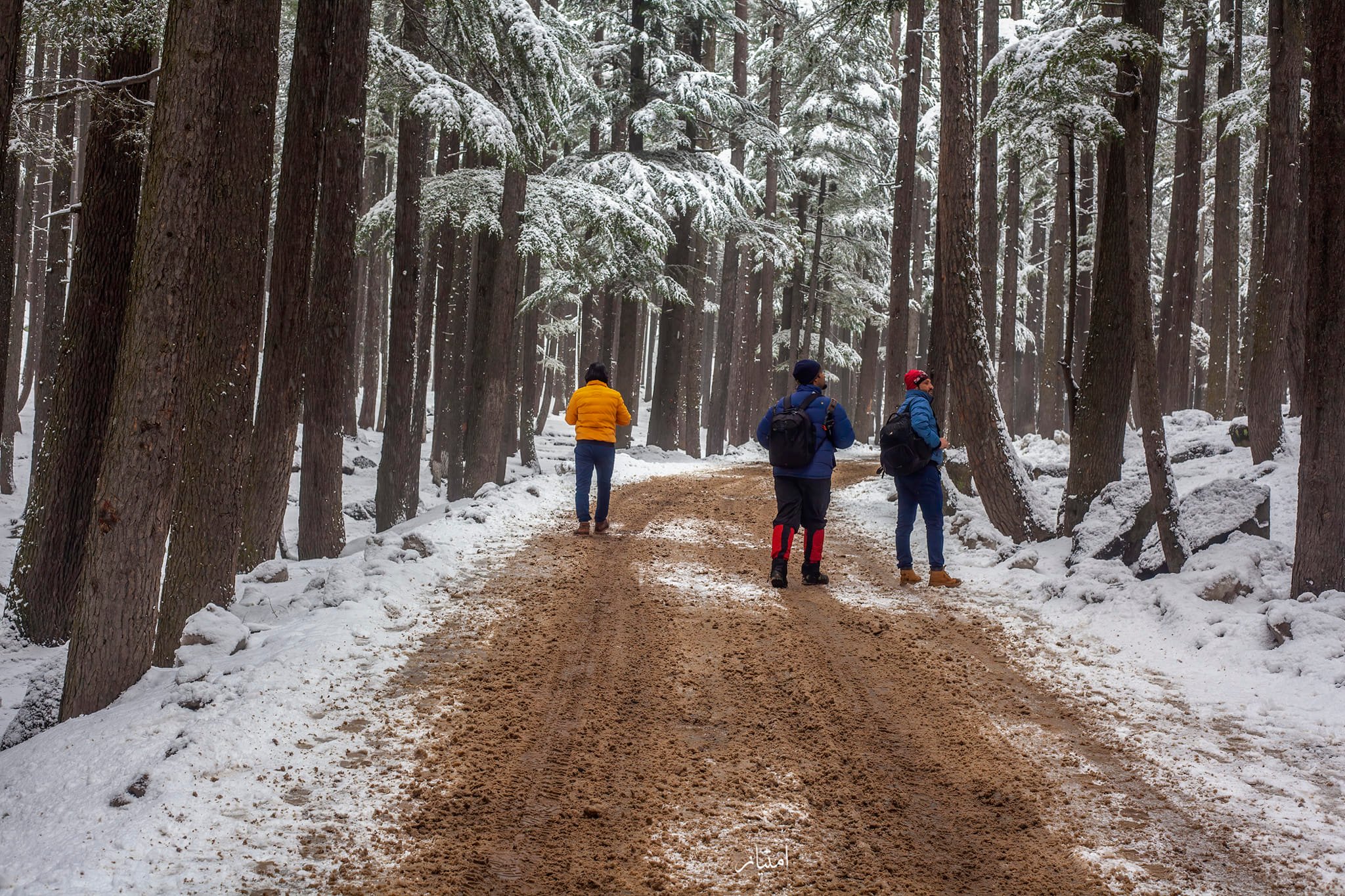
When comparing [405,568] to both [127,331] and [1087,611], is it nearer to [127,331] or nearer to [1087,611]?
[127,331]

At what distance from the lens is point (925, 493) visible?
8.95 meters

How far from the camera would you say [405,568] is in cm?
805

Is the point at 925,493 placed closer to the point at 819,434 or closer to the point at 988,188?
the point at 819,434

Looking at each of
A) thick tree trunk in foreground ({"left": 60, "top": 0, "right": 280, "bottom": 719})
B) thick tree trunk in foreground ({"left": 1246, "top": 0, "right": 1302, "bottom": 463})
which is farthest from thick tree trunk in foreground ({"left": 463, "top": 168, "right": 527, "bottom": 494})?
thick tree trunk in foreground ({"left": 1246, "top": 0, "right": 1302, "bottom": 463})

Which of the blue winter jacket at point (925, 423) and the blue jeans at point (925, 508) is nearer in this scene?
the blue winter jacket at point (925, 423)

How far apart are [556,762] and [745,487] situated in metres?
12.4

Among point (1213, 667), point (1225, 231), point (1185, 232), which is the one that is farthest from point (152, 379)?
point (1225, 231)

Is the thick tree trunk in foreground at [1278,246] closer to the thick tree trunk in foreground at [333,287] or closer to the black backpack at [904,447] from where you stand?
the black backpack at [904,447]

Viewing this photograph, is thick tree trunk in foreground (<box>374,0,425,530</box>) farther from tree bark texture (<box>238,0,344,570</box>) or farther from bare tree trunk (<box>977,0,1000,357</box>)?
bare tree trunk (<box>977,0,1000,357</box>)

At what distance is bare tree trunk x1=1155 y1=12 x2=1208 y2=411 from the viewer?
16812 mm

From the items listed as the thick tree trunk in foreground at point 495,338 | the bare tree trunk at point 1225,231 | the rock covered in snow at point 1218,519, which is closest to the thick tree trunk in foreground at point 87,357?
the thick tree trunk in foreground at point 495,338

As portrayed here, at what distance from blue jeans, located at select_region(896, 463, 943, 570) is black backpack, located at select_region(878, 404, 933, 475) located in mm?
147

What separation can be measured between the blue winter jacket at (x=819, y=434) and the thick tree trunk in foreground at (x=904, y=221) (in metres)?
9.81

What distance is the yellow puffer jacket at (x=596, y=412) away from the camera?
36.7ft
